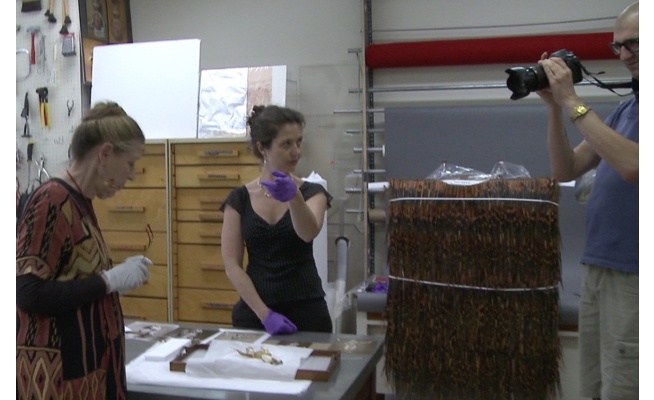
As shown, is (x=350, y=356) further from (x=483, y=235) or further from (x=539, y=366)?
(x=539, y=366)

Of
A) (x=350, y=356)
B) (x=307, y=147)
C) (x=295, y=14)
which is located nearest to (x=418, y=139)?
(x=307, y=147)

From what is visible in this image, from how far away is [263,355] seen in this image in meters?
1.39

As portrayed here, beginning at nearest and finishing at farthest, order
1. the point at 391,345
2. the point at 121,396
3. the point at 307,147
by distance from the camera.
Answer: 1. the point at 121,396
2. the point at 391,345
3. the point at 307,147

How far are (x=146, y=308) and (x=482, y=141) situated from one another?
2.32 meters

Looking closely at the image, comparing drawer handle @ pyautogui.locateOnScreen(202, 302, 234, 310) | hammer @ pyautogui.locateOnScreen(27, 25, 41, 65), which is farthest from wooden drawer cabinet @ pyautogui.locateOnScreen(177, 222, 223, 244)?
hammer @ pyautogui.locateOnScreen(27, 25, 41, 65)

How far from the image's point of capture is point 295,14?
381 cm

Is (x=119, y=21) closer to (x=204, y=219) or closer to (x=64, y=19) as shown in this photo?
(x=64, y=19)

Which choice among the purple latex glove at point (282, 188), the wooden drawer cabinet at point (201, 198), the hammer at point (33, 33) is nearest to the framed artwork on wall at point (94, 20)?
the hammer at point (33, 33)

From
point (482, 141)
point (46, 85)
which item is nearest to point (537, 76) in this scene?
point (482, 141)

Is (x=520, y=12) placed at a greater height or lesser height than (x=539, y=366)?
greater

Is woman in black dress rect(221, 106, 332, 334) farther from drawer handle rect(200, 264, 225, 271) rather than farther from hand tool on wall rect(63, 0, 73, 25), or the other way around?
hand tool on wall rect(63, 0, 73, 25)

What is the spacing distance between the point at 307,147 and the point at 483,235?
218 centimetres

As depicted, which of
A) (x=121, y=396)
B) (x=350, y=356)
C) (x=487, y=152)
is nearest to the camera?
(x=121, y=396)

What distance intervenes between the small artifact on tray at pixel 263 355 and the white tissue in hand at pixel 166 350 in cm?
19
